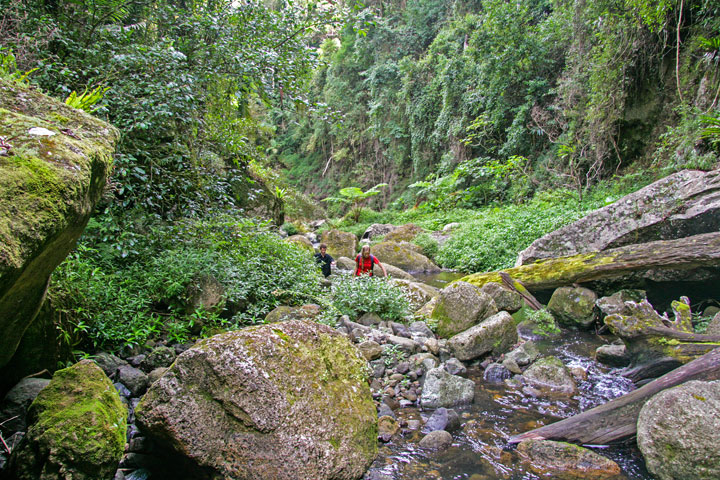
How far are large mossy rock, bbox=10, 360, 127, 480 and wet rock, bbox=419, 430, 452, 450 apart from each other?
2.39 metres

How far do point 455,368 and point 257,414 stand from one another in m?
3.06

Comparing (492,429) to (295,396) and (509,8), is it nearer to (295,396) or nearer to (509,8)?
(295,396)

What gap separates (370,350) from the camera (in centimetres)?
504

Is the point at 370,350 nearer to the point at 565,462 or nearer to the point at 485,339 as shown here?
the point at 485,339

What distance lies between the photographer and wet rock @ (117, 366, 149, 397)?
11.9ft

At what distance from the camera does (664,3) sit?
31.5 ft

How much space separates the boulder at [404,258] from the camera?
13.3m

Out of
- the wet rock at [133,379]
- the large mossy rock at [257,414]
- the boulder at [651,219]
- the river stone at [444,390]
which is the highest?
the boulder at [651,219]

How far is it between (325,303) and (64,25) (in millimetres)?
5220

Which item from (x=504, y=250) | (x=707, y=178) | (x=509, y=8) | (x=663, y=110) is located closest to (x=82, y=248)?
(x=707, y=178)

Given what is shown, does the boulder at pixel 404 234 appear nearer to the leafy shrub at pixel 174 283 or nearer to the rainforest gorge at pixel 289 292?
the rainforest gorge at pixel 289 292

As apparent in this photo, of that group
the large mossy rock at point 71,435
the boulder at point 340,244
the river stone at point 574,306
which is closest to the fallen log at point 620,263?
the river stone at point 574,306

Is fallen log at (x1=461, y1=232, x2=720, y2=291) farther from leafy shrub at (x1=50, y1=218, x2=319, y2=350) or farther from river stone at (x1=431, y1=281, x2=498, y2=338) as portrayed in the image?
leafy shrub at (x1=50, y1=218, x2=319, y2=350)

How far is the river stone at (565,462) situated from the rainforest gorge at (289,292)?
15 mm
